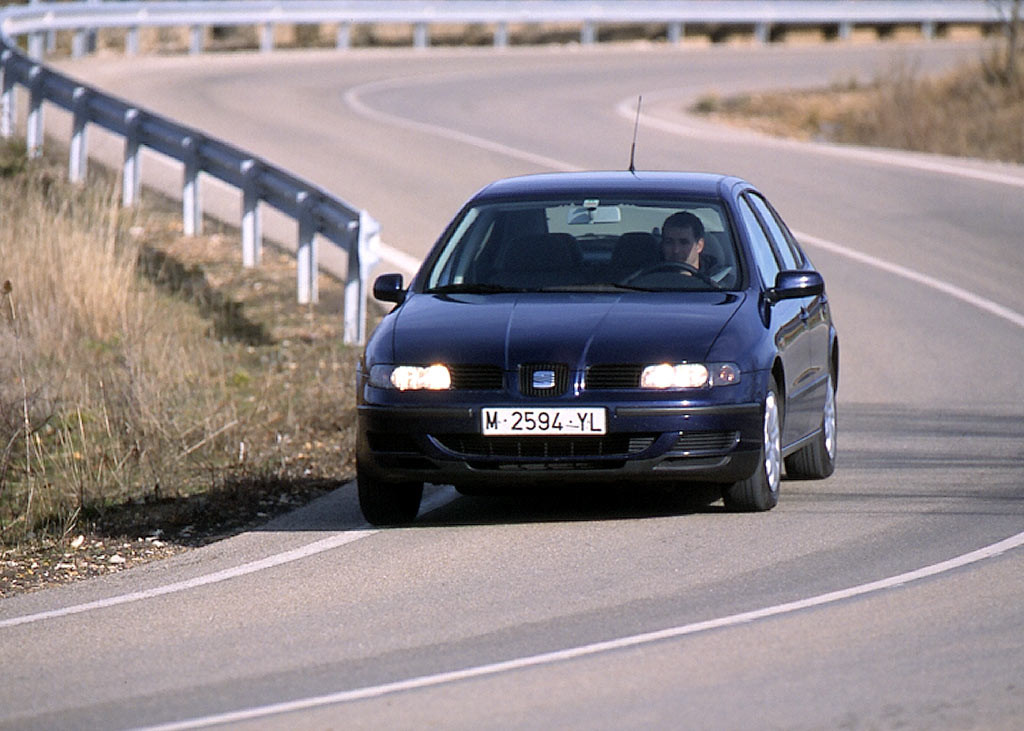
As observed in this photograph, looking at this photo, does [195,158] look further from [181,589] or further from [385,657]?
[385,657]

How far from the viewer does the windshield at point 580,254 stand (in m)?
9.90

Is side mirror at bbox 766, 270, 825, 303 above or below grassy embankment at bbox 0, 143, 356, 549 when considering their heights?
above

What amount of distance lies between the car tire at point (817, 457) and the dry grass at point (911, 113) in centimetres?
1889

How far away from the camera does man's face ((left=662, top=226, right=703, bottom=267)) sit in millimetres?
9977

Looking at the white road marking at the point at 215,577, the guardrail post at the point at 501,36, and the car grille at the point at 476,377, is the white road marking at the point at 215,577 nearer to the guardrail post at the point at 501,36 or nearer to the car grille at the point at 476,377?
the car grille at the point at 476,377

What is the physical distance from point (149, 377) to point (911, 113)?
21760 mm

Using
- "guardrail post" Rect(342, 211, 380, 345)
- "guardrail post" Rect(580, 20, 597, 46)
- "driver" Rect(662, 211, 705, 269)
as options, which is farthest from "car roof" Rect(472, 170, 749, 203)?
"guardrail post" Rect(580, 20, 597, 46)

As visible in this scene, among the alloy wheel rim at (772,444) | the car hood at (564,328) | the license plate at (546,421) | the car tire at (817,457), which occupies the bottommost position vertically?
the car tire at (817,457)

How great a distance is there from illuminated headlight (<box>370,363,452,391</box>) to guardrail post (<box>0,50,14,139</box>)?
14.1 m

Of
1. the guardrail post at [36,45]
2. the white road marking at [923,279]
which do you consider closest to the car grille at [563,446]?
the white road marking at [923,279]

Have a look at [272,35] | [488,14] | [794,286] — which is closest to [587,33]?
[488,14]

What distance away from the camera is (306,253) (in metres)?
16.1

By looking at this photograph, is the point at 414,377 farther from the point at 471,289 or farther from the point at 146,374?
the point at 146,374

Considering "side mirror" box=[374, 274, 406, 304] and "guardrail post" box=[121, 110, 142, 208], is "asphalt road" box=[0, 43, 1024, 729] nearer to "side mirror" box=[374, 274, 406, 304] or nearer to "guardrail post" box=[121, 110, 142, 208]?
"side mirror" box=[374, 274, 406, 304]
